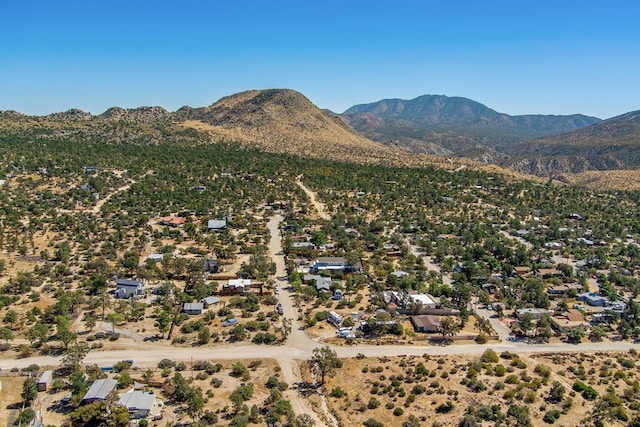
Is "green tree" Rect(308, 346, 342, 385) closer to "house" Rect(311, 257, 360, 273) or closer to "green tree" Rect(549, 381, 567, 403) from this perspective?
"green tree" Rect(549, 381, 567, 403)

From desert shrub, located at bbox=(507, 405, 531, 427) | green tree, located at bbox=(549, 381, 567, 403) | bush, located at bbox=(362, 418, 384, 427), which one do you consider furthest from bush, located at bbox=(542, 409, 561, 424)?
bush, located at bbox=(362, 418, 384, 427)

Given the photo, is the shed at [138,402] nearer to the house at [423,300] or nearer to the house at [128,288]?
the house at [128,288]

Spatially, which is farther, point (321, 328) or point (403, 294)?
point (403, 294)

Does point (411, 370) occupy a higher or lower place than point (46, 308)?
lower

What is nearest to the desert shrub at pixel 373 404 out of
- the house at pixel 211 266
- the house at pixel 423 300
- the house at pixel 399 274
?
the house at pixel 423 300

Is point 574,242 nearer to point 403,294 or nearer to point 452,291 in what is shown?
point 452,291

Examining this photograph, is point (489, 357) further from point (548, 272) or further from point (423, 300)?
point (548, 272)

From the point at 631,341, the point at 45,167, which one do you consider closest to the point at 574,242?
the point at 631,341

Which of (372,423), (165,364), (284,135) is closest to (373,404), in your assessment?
(372,423)
